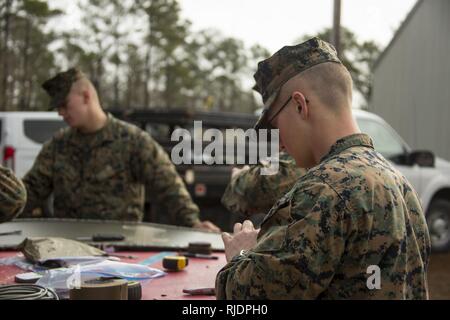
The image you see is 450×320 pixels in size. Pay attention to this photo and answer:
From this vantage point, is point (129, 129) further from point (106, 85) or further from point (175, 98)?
point (175, 98)

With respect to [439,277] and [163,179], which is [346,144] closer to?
[163,179]

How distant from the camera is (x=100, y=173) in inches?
154

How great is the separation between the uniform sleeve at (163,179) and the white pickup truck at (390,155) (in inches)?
181

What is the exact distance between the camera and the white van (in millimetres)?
8742

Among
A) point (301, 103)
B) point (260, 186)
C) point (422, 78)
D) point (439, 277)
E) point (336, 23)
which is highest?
point (422, 78)

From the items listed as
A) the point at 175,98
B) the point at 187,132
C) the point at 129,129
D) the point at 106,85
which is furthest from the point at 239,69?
the point at 129,129

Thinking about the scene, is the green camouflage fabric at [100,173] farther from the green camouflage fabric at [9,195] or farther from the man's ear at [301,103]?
the man's ear at [301,103]

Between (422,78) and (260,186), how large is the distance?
15.9 metres

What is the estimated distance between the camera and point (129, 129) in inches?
156

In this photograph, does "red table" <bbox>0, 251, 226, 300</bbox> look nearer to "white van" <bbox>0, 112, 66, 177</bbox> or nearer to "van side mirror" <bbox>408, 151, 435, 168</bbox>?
"van side mirror" <bbox>408, 151, 435, 168</bbox>

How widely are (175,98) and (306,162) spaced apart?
4079 cm

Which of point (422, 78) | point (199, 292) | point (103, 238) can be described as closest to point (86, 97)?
point (103, 238)

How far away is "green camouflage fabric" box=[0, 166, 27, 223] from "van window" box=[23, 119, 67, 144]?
710 centimetres

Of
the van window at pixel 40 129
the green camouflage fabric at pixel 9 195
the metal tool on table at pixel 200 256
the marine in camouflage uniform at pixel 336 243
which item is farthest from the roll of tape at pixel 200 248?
the van window at pixel 40 129
